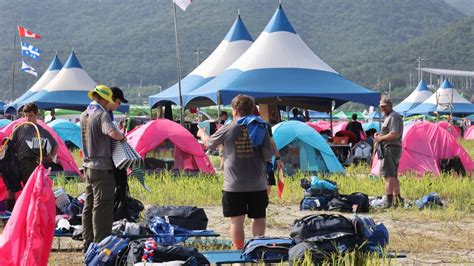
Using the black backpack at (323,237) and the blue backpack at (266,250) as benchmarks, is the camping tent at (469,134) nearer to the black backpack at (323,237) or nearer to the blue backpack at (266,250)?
the black backpack at (323,237)

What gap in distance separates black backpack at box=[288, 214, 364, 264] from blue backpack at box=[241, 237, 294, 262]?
13 centimetres

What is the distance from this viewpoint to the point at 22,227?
5.59m

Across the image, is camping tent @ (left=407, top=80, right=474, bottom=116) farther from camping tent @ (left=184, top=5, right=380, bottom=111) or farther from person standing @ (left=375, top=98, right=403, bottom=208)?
person standing @ (left=375, top=98, right=403, bottom=208)

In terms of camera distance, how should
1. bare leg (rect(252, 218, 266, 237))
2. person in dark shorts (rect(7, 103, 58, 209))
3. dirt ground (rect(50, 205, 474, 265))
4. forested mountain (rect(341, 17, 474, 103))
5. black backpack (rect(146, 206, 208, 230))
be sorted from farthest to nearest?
forested mountain (rect(341, 17, 474, 103)), person in dark shorts (rect(7, 103, 58, 209)), black backpack (rect(146, 206, 208, 230)), dirt ground (rect(50, 205, 474, 265)), bare leg (rect(252, 218, 266, 237))

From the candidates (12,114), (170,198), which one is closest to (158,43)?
(12,114)

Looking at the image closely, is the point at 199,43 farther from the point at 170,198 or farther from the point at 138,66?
the point at 170,198

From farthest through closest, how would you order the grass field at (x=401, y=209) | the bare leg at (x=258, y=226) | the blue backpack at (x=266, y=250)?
1. the grass field at (x=401, y=209)
2. the bare leg at (x=258, y=226)
3. the blue backpack at (x=266, y=250)

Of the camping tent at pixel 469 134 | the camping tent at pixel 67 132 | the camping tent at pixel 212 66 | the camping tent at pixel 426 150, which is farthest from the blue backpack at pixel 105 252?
the camping tent at pixel 469 134

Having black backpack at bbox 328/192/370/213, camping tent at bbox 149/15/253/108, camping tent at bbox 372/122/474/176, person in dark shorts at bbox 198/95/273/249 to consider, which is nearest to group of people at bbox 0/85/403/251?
person in dark shorts at bbox 198/95/273/249

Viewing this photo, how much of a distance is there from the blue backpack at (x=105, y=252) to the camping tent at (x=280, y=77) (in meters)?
11.6

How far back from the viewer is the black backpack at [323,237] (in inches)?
239

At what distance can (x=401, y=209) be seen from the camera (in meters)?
11.0

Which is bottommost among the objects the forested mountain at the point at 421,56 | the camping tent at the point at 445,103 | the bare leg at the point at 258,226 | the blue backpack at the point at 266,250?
the blue backpack at the point at 266,250

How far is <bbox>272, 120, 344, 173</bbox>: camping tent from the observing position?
1580 centimetres
